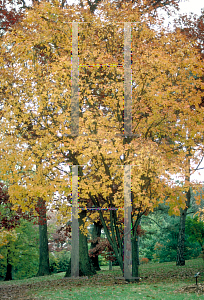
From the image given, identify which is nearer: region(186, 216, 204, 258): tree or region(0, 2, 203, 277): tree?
region(0, 2, 203, 277): tree

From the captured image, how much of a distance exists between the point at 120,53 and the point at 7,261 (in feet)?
61.8

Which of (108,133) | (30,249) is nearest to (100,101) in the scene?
(108,133)

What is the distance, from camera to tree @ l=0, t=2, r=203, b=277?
9.37 m

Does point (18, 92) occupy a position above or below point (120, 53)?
below

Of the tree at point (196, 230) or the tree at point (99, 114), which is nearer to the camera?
the tree at point (99, 114)

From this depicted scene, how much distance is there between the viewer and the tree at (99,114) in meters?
9.37

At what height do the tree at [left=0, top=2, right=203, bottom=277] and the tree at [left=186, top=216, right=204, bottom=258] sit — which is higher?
the tree at [left=0, top=2, right=203, bottom=277]

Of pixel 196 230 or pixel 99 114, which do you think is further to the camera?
pixel 196 230

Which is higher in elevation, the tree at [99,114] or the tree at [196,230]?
the tree at [99,114]

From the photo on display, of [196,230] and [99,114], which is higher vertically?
[99,114]

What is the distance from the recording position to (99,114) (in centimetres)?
1017

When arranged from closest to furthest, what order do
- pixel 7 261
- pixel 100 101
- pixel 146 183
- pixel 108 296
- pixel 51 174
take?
pixel 108 296 → pixel 146 183 → pixel 51 174 → pixel 100 101 → pixel 7 261

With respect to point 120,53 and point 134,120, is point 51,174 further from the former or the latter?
point 120,53

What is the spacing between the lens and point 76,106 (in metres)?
9.95
